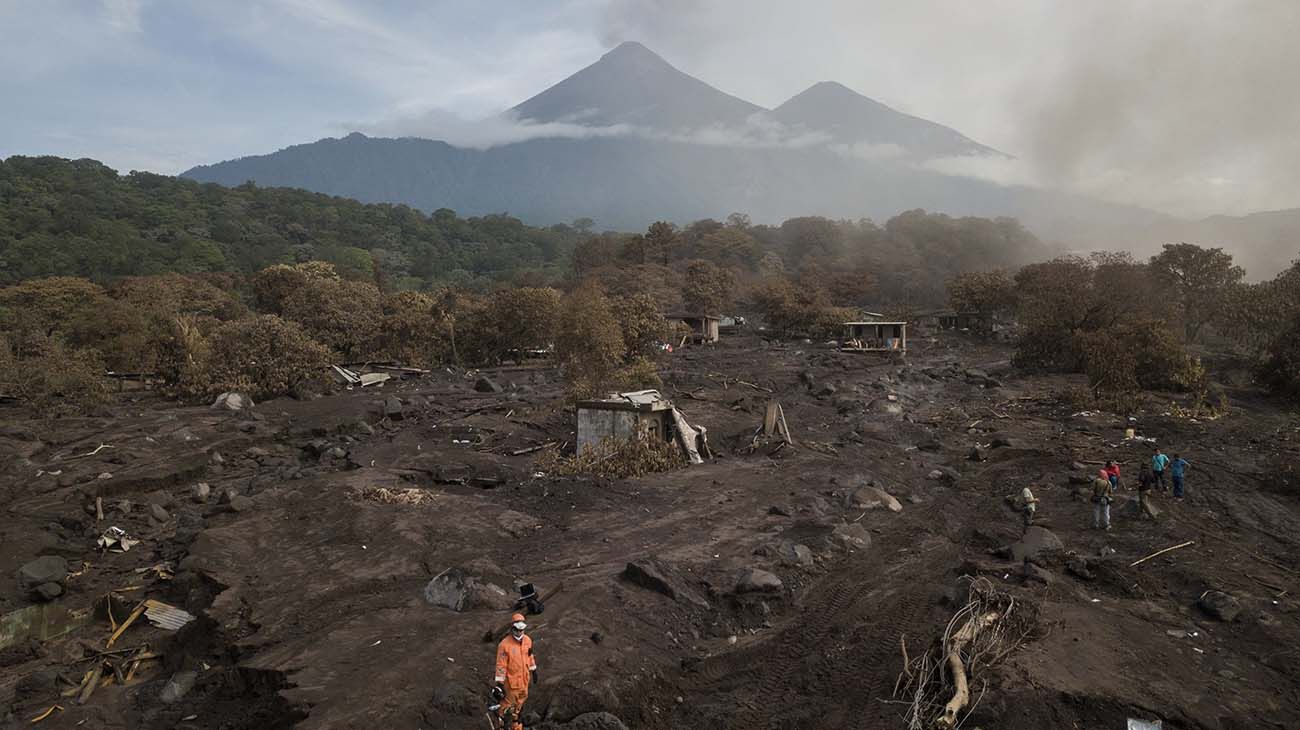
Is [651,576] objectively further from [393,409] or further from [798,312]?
[798,312]

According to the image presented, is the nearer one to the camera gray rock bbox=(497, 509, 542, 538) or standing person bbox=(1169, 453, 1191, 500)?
gray rock bbox=(497, 509, 542, 538)

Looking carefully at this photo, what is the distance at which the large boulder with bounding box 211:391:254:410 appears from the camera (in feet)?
78.1

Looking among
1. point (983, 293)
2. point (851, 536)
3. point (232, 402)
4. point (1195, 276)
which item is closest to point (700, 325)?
point (983, 293)

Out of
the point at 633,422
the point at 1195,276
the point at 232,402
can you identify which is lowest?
the point at 232,402

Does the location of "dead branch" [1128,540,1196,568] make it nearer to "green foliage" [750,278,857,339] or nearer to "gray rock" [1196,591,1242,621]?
"gray rock" [1196,591,1242,621]

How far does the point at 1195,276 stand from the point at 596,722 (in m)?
51.7

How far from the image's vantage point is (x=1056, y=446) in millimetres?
18062

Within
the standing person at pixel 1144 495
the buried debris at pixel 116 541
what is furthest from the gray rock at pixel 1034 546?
the buried debris at pixel 116 541

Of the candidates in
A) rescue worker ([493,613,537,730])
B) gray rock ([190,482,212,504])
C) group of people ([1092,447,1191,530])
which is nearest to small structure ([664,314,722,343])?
group of people ([1092,447,1191,530])

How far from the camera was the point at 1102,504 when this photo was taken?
11.9m

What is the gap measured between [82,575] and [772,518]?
39.5ft

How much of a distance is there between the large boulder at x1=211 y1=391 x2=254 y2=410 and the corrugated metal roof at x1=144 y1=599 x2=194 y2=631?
1508 centimetres

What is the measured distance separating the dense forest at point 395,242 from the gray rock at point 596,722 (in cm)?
5262

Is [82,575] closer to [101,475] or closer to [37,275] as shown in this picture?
[101,475]
